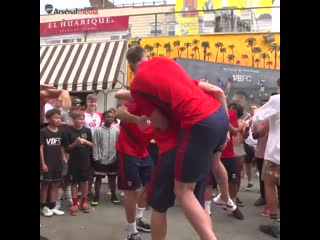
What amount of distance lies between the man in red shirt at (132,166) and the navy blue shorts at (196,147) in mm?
1310

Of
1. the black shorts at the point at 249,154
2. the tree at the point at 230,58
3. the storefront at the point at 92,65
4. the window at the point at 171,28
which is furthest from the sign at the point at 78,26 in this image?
the black shorts at the point at 249,154

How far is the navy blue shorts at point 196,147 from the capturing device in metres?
2.75

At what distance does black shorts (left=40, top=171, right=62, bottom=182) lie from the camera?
5477 millimetres

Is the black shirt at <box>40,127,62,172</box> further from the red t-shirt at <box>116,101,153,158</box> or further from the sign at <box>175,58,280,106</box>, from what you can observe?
the sign at <box>175,58,280,106</box>

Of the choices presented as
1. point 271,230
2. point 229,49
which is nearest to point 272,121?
point 271,230

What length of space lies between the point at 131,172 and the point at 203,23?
450 inches

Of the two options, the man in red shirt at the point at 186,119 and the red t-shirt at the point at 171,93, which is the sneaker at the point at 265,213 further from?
the red t-shirt at the point at 171,93

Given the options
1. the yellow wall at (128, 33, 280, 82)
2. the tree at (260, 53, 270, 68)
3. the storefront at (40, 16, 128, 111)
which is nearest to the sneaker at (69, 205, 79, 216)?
the storefront at (40, 16, 128, 111)

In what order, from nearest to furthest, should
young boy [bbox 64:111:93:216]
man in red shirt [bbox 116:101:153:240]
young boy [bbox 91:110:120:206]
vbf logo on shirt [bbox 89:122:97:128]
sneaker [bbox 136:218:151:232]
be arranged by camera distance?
man in red shirt [bbox 116:101:153:240]
sneaker [bbox 136:218:151:232]
young boy [bbox 64:111:93:216]
young boy [bbox 91:110:120:206]
vbf logo on shirt [bbox 89:122:97:128]

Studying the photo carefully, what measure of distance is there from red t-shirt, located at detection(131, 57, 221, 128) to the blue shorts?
0.27 m
